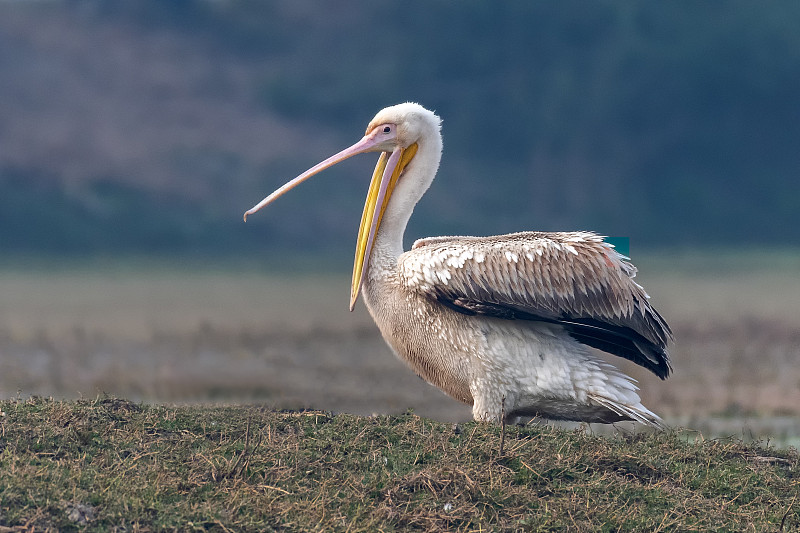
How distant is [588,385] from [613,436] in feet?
1.77

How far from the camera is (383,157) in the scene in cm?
907

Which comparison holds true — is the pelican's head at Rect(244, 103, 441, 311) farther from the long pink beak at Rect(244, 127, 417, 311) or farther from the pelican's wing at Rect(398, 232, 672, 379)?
the pelican's wing at Rect(398, 232, 672, 379)

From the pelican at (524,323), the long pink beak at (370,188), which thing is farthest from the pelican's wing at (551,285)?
the long pink beak at (370,188)

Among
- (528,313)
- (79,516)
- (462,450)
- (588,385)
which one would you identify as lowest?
(79,516)

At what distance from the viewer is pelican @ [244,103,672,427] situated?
7891 millimetres

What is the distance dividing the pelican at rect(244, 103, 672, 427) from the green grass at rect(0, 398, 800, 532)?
17.0 inches

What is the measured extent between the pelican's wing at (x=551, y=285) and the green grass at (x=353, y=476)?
961 mm

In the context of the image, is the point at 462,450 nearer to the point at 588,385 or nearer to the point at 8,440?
the point at 588,385

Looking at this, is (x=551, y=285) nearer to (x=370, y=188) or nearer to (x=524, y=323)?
(x=524, y=323)

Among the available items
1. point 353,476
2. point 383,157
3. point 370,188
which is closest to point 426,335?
point 370,188

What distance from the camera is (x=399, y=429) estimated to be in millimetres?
7398

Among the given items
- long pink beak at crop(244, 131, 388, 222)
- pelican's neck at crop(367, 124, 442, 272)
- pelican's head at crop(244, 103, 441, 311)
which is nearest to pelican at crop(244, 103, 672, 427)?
pelican's neck at crop(367, 124, 442, 272)

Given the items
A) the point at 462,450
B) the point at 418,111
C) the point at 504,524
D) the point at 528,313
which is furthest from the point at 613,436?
the point at 418,111

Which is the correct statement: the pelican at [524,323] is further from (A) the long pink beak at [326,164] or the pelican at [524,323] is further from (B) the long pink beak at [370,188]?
(A) the long pink beak at [326,164]
